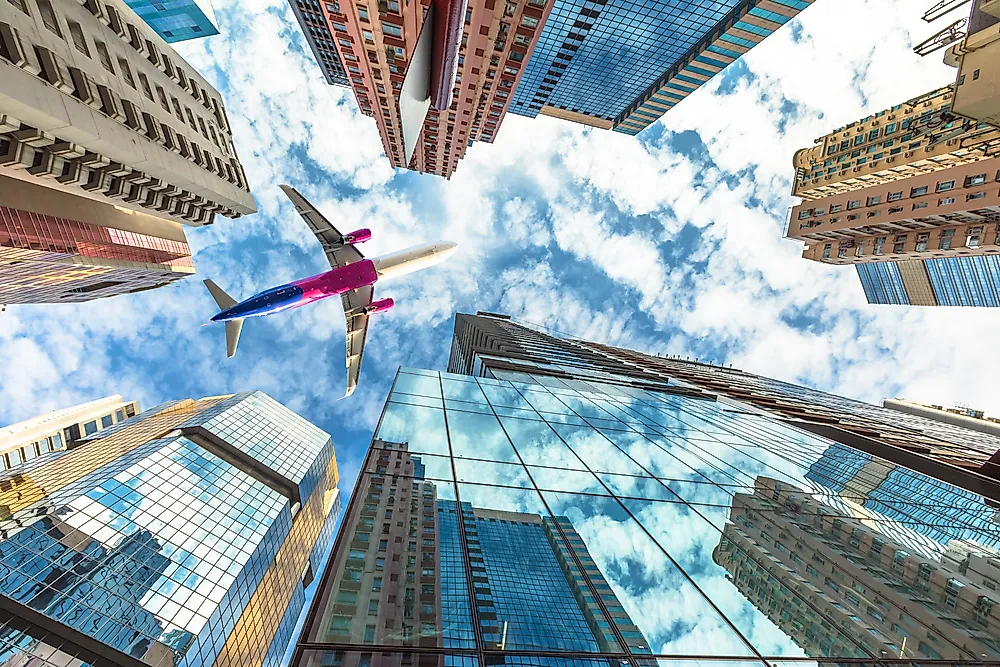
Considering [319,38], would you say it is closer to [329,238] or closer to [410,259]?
[329,238]

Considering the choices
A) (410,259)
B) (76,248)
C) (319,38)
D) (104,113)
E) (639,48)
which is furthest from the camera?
(319,38)

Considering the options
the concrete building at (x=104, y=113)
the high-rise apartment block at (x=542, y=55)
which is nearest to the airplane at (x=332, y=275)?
the concrete building at (x=104, y=113)

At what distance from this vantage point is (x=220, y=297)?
113ft

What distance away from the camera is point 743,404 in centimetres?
3014

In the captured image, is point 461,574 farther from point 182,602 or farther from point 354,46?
point 182,602

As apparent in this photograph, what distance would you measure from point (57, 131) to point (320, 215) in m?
14.3

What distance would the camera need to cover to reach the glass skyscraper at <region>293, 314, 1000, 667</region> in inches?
256

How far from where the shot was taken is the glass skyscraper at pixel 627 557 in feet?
21.3

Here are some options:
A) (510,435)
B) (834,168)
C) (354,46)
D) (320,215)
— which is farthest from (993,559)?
(834,168)

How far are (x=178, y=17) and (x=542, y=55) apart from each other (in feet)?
193

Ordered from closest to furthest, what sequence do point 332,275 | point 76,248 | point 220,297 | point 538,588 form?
point 538,588
point 332,275
point 220,297
point 76,248

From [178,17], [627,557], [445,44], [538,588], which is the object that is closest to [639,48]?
[178,17]

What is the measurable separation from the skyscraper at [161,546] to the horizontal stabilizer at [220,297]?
34089 mm

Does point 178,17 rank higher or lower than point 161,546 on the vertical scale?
higher
